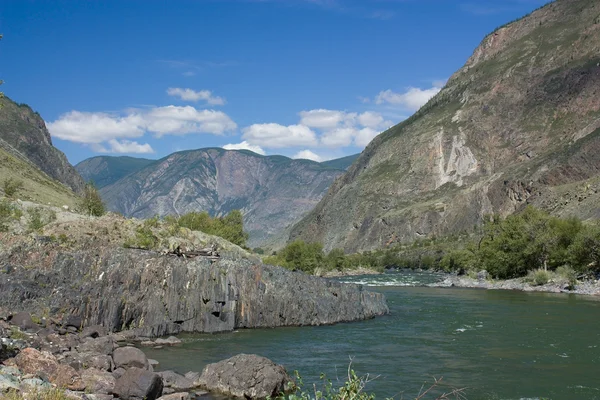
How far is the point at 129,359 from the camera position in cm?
2425

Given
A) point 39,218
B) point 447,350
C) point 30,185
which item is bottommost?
point 447,350

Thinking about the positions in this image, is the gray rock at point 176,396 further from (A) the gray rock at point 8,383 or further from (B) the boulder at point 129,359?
(A) the gray rock at point 8,383

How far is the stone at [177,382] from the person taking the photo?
74.7 ft

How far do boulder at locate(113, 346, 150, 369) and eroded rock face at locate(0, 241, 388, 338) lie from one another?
1132 centimetres

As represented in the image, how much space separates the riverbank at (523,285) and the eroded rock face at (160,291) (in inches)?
1394

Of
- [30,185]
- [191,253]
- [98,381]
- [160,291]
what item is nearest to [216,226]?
[30,185]

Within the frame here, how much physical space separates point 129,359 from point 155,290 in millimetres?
16092

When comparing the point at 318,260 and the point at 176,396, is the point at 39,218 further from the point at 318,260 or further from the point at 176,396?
the point at 318,260

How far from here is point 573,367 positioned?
2808 centimetres

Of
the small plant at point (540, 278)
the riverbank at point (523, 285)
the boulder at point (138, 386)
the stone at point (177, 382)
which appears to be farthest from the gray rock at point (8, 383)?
the small plant at point (540, 278)

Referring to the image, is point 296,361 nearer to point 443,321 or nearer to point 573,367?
point 573,367

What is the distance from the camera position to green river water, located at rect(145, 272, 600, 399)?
25.2m

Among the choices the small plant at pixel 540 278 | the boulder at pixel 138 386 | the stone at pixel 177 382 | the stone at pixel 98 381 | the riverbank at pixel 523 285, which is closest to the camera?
the boulder at pixel 138 386

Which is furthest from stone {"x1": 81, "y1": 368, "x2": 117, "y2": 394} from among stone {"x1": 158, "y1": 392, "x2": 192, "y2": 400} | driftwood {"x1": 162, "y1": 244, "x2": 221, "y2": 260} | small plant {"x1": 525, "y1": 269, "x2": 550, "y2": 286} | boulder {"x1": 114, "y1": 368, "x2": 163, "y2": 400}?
small plant {"x1": 525, "y1": 269, "x2": 550, "y2": 286}
